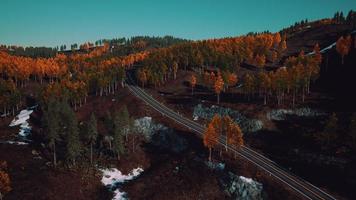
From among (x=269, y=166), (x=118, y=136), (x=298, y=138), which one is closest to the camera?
(x=269, y=166)

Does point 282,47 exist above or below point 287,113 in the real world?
above

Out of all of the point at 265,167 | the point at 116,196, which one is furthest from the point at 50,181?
the point at 265,167

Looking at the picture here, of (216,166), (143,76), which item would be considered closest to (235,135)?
(216,166)

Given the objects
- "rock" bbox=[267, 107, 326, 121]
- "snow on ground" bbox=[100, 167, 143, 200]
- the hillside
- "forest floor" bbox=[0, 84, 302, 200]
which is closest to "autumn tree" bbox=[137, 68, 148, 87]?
the hillside

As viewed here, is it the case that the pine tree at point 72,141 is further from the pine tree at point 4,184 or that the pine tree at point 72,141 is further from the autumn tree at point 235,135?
the autumn tree at point 235,135

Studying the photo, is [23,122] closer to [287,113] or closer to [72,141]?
[72,141]
